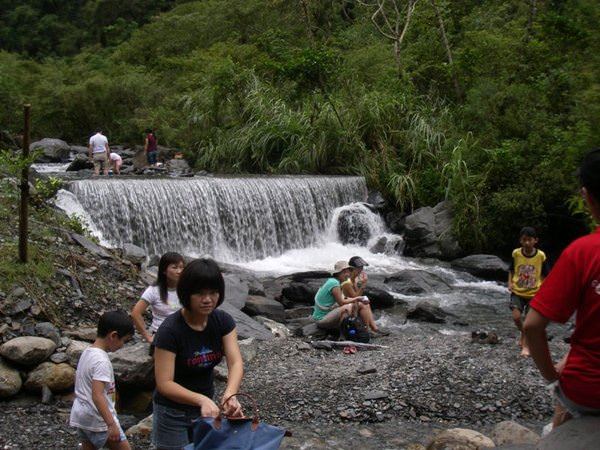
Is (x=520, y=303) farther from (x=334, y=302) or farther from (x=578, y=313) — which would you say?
(x=578, y=313)

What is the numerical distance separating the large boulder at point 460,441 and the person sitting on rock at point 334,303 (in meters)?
3.47

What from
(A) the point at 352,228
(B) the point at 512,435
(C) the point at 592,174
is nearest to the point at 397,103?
(A) the point at 352,228

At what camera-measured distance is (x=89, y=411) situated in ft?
13.6

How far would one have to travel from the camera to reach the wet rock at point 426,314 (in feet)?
36.2

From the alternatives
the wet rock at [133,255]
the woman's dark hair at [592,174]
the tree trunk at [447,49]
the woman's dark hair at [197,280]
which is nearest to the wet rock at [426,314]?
the wet rock at [133,255]

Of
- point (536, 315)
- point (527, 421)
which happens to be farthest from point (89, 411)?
point (527, 421)

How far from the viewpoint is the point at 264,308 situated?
34.9ft

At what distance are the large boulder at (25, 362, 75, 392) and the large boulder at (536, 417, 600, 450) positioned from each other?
4930 mm

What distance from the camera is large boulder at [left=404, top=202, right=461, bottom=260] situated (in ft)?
51.7

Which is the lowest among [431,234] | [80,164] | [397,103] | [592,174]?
[431,234]

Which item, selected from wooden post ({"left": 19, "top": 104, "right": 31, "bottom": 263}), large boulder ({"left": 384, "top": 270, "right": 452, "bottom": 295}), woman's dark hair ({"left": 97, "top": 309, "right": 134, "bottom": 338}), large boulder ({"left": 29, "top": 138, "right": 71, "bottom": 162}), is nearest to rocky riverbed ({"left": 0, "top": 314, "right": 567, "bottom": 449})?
woman's dark hair ({"left": 97, "top": 309, "right": 134, "bottom": 338})

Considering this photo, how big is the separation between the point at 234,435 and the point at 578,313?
136cm

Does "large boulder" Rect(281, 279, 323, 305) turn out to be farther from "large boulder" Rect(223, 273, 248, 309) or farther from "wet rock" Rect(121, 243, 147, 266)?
"wet rock" Rect(121, 243, 147, 266)

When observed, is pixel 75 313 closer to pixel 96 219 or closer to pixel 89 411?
pixel 89 411
